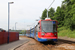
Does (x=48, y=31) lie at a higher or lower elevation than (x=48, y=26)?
lower

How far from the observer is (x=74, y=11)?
37.4 meters

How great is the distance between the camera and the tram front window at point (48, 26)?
1547 cm

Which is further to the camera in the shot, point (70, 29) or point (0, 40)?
point (70, 29)

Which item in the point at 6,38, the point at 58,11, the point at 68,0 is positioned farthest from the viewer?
the point at 58,11

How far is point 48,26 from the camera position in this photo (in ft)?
50.9

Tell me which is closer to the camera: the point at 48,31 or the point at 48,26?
the point at 48,31

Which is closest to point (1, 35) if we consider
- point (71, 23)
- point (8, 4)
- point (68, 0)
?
point (8, 4)

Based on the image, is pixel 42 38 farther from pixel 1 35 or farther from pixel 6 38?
pixel 6 38

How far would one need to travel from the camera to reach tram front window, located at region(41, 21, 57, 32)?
15469 mm

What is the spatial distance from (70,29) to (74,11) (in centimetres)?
575

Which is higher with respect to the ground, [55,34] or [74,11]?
[74,11]

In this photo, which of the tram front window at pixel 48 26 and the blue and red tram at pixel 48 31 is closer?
the blue and red tram at pixel 48 31

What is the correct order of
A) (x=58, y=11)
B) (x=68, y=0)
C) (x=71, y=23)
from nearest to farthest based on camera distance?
1. (x=71, y=23)
2. (x=68, y=0)
3. (x=58, y=11)

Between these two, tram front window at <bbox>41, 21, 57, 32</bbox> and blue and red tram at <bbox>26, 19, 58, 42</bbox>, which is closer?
blue and red tram at <bbox>26, 19, 58, 42</bbox>
